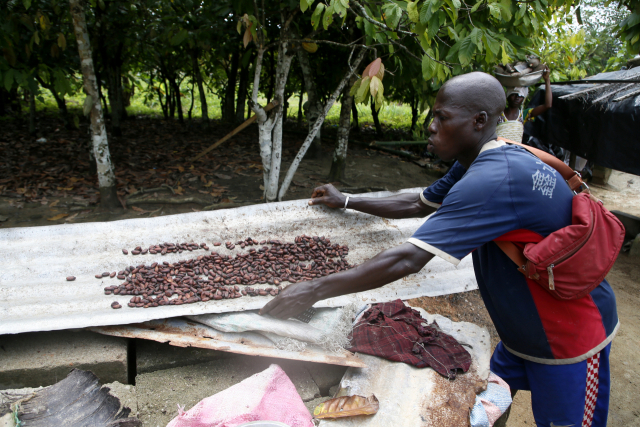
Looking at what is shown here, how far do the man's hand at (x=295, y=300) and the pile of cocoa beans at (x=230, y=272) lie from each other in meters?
0.69

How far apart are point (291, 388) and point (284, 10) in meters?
3.20

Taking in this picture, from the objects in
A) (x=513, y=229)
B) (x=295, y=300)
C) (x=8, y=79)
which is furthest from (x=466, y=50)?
(x=8, y=79)

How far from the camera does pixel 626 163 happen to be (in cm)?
405

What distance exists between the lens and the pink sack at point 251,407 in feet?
5.36

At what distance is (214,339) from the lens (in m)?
2.04

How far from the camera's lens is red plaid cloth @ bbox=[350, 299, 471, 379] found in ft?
6.31

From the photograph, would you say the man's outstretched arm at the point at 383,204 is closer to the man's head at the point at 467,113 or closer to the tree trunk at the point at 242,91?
the man's head at the point at 467,113

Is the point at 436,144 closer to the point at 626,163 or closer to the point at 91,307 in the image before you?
the point at 91,307

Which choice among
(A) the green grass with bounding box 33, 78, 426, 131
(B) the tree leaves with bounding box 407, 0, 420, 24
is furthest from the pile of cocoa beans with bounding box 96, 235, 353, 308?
(A) the green grass with bounding box 33, 78, 426, 131

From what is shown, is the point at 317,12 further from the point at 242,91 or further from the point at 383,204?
the point at 242,91

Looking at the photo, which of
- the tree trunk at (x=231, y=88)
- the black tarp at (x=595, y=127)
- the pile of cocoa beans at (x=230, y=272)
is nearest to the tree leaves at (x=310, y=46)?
the pile of cocoa beans at (x=230, y=272)

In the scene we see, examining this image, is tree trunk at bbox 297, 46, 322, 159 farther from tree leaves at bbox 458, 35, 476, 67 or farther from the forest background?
tree leaves at bbox 458, 35, 476, 67

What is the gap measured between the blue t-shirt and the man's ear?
0.09 metres

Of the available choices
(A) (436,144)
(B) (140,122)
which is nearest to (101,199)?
(A) (436,144)
